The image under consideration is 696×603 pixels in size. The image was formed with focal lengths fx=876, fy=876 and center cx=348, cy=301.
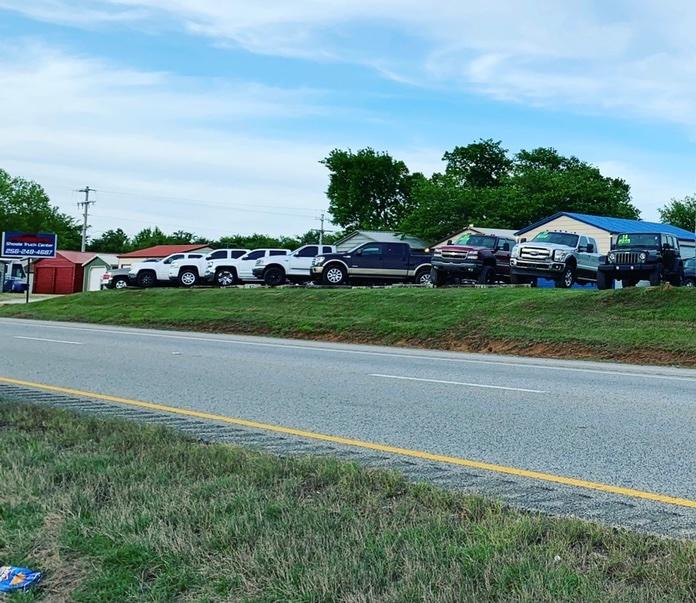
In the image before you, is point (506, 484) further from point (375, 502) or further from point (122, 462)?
point (122, 462)

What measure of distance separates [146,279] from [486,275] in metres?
16.8

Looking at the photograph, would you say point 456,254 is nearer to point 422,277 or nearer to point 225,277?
point 422,277

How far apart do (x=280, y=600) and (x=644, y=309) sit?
18.1 m

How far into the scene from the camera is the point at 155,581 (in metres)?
3.91

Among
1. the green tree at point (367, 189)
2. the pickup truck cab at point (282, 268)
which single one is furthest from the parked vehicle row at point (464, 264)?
the green tree at point (367, 189)

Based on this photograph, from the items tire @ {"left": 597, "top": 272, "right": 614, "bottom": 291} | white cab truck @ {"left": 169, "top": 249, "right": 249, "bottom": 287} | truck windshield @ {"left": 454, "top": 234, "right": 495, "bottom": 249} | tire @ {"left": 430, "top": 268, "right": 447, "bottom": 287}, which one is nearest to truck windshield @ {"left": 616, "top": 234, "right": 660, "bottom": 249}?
tire @ {"left": 597, "top": 272, "right": 614, "bottom": 291}

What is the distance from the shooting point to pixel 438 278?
2958 centimetres

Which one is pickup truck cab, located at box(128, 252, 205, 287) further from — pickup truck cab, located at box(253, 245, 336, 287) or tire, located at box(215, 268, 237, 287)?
pickup truck cab, located at box(253, 245, 336, 287)

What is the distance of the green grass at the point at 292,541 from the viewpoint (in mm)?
3715

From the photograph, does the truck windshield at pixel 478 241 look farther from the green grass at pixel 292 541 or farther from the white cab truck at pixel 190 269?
the green grass at pixel 292 541

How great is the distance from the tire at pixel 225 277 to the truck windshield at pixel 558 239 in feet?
48.0

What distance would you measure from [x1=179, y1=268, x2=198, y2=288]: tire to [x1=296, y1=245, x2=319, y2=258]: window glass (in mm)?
5773

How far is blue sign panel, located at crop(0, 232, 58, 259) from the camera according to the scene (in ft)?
139

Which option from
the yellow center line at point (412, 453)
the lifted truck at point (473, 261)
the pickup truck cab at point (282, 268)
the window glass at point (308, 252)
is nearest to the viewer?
the yellow center line at point (412, 453)
